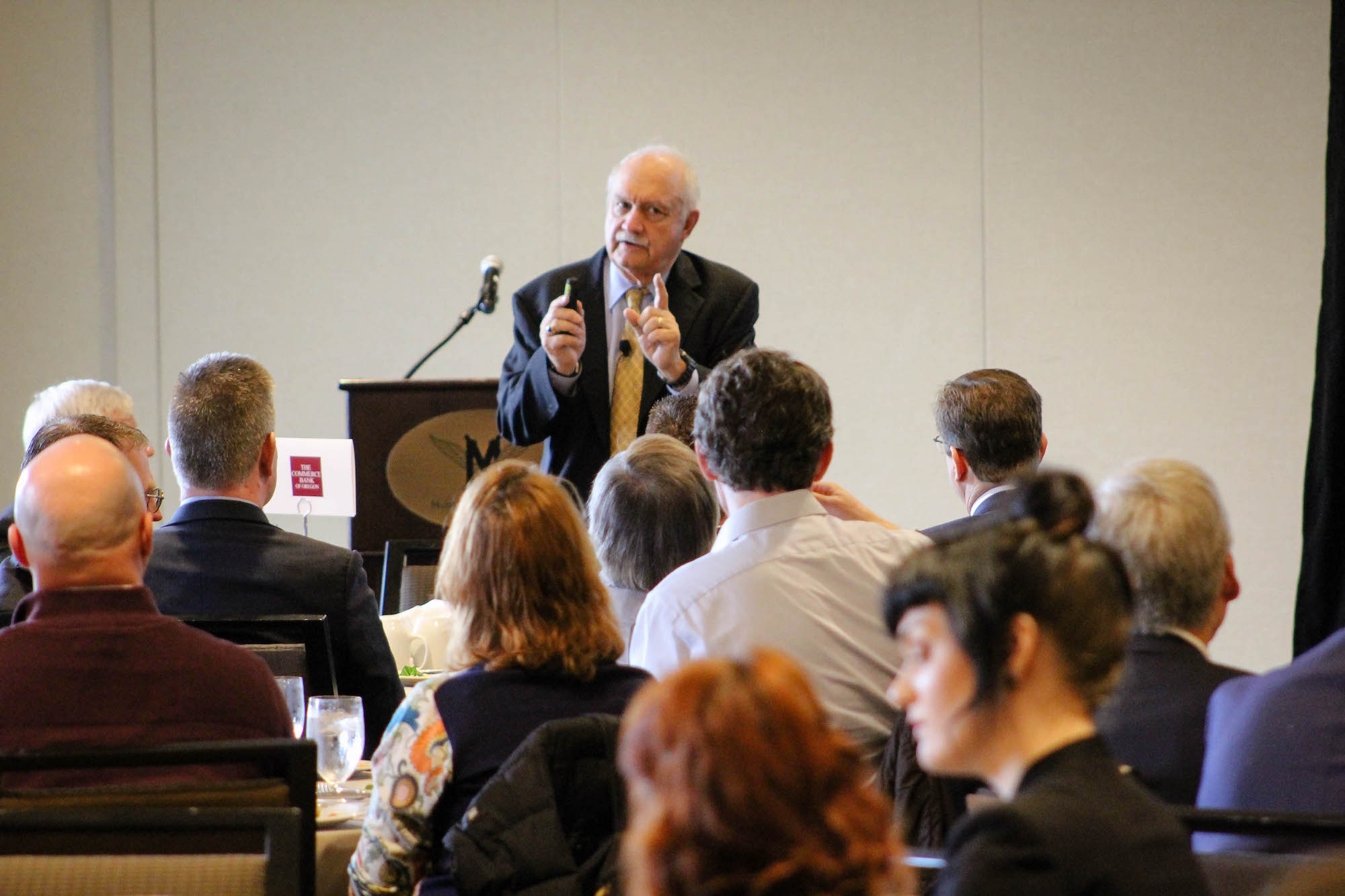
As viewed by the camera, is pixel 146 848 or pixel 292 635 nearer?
pixel 146 848

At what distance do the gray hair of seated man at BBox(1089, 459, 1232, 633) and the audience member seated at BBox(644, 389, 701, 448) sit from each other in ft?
4.73

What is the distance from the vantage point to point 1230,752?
1631 mm

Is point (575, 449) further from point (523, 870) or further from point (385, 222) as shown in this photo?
point (385, 222)

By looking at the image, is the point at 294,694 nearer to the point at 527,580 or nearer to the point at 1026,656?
the point at 527,580

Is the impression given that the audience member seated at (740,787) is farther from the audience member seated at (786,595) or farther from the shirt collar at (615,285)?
the shirt collar at (615,285)

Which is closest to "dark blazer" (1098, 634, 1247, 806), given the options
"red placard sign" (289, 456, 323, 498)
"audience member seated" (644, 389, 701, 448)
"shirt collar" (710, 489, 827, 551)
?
"shirt collar" (710, 489, 827, 551)

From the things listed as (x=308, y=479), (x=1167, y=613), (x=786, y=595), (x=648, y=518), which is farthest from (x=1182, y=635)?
(x=308, y=479)

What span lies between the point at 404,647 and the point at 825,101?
4.18 metres

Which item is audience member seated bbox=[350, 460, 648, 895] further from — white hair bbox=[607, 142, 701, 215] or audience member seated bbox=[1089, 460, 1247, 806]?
white hair bbox=[607, 142, 701, 215]

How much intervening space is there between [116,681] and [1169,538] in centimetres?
131

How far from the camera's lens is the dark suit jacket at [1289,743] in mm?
1601

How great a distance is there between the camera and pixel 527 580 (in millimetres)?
1812

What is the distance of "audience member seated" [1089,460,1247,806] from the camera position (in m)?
1.74

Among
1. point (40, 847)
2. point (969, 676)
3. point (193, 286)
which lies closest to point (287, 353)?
point (193, 286)
